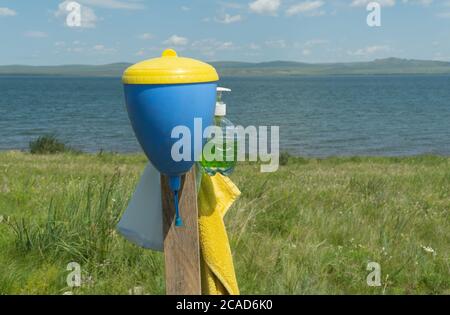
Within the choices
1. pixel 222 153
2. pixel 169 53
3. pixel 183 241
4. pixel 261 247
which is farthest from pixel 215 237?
pixel 261 247

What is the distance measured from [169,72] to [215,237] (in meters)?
1.16

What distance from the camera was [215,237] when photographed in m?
3.00

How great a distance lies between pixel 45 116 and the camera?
60031mm

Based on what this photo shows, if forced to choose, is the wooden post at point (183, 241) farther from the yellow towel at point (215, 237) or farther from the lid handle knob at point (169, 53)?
the lid handle knob at point (169, 53)

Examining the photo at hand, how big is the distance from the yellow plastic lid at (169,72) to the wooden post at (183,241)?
0.59m

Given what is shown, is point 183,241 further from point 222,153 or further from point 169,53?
point 169,53

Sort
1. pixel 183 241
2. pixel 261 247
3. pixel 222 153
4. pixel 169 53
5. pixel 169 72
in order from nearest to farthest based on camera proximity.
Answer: pixel 169 72, pixel 169 53, pixel 183 241, pixel 222 153, pixel 261 247

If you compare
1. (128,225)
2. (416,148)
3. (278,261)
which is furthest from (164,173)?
(416,148)

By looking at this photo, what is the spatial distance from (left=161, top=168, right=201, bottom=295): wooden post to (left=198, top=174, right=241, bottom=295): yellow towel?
11.8 inches

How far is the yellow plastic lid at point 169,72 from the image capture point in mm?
2205

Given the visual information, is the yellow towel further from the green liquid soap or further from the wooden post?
the wooden post

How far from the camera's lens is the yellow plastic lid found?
2.21 meters

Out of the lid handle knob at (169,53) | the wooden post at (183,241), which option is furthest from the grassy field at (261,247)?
the lid handle knob at (169,53)
